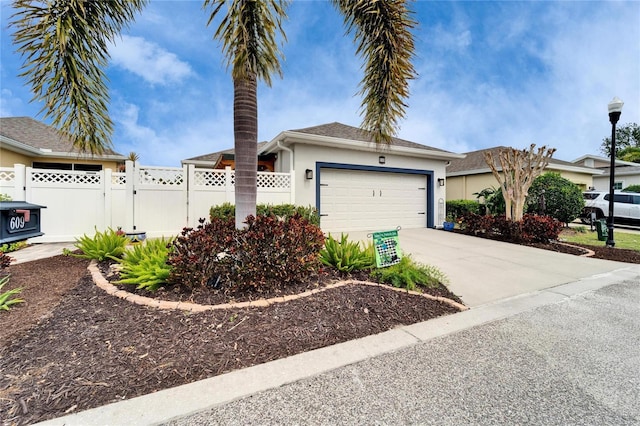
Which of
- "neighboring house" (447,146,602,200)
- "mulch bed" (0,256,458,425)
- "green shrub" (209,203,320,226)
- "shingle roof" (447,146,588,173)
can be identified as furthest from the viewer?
"shingle roof" (447,146,588,173)

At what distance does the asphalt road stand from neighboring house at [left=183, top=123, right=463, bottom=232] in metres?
7.27

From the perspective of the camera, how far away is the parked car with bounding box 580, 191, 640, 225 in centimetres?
1285

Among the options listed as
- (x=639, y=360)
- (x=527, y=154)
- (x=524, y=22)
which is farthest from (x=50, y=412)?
(x=524, y=22)

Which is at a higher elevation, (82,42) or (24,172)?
(82,42)

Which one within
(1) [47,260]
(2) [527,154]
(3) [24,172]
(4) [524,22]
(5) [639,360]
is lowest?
(5) [639,360]

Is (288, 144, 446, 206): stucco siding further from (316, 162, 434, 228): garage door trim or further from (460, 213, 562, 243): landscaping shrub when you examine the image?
(460, 213, 562, 243): landscaping shrub

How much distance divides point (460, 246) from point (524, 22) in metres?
7.20

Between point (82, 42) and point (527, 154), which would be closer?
point (82, 42)

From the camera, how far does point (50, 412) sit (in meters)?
1.63

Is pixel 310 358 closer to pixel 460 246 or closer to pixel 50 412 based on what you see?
pixel 50 412

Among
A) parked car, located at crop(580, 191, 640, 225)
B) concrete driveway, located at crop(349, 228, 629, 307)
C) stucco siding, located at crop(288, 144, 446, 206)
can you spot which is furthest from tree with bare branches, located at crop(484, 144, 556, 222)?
parked car, located at crop(580, 191, 640, 225)

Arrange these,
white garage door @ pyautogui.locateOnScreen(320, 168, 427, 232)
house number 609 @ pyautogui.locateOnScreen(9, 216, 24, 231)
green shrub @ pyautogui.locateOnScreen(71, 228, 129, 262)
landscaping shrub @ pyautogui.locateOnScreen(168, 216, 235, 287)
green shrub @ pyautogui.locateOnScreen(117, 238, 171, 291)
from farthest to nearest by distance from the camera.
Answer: white garage door @ pyautogui.locateOnScreen(320, 168, 427, 232) < green shrub @ pyautogui.locateOnScreen(71, 228, 129, 262) < green shrub @ pyautogui.locateOnScreen(117, 238, 171, 291) < landscaping shrub @ pyautogui.locateOnScreen(168, 216, 235, 287) < house number 609 @ pyautogui.locateOnScreen(9, 216, 24, 231)

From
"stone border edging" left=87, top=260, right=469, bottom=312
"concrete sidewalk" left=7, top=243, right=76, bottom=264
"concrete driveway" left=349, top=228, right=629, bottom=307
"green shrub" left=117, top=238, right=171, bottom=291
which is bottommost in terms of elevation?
"concrete driveway" left=349, top=228, right=629, bottom=307

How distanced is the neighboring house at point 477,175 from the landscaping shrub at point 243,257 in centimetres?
1469
